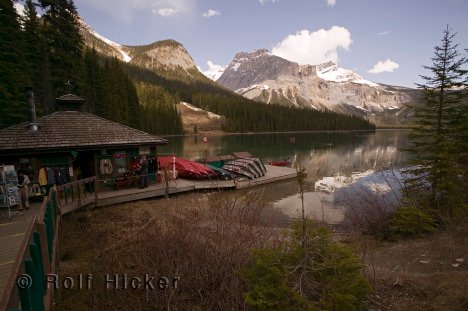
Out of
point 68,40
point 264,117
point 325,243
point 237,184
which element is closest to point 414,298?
point 325,243

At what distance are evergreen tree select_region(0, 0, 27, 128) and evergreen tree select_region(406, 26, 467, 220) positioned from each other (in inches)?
1351

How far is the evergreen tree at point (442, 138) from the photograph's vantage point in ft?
49.4

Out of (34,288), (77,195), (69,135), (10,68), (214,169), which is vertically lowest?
(214,169)

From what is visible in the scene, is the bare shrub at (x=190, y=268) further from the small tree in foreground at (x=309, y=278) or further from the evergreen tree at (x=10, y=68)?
the evergreen tree at (x=10, y=68)

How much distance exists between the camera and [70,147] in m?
17.1

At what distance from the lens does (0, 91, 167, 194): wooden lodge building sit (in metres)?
16.2

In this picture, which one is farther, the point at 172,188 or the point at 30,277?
the point at 172,188

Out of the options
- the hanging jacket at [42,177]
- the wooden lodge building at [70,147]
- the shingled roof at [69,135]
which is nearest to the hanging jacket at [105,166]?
the wooden lodge building at [70,147]

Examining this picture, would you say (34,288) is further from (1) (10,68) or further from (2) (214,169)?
(1) (10,68)

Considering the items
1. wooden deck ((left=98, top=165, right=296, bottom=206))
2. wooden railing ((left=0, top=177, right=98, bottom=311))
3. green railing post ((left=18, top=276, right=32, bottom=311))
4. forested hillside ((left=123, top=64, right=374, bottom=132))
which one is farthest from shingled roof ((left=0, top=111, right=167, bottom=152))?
forested hillside ((left=123, top=64, right=374, bottom=132))

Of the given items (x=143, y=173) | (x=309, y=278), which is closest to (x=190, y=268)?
(x=309, y=278)

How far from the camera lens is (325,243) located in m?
5.55

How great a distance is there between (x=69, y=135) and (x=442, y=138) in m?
22.1

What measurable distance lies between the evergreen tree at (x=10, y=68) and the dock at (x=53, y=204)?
17049 millimetres
